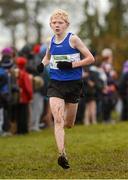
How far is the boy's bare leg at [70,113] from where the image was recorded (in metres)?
10.6

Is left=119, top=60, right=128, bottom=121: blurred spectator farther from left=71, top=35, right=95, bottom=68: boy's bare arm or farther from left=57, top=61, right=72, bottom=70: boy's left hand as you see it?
left=57, top=61, right=72, bottom=70: boy's left hand

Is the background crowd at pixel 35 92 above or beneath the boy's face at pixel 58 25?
beneath

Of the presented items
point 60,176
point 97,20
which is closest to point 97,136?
point 60,176

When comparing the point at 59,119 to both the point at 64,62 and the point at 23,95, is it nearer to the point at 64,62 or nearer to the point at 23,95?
the point at 64,62

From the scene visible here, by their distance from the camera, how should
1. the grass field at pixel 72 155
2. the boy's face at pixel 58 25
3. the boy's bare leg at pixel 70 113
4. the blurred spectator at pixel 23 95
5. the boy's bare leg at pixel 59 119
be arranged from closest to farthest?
the grass field at pixel 72 155 < the boy's bare leg at pixel 59 119 < the boy's face at pixel 58 25 < the boy's bare leg at pixel 70 113 < the blurred spectator at pixel 23 95

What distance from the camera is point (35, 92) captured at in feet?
59.9

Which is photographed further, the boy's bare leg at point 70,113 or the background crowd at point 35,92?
the background crowd at point 35,92

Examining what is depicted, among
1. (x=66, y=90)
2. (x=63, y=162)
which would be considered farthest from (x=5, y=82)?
(x=63, y=162)

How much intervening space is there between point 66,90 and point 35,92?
793 centimetres

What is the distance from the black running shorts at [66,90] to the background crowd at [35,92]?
384 cm

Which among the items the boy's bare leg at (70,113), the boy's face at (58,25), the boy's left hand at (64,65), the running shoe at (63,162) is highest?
the boy's face at (58,25)

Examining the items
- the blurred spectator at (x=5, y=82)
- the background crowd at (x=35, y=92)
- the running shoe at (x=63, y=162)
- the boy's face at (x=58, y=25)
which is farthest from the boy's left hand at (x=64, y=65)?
the blurred spectator at (x=5, y=82)

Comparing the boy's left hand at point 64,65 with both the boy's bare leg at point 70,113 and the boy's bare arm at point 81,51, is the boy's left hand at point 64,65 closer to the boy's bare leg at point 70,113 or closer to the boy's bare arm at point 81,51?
the boy's bare arm at point 81,51

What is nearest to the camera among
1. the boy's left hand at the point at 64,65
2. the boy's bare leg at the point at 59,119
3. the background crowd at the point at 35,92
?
the boy's bare leg at the point at 59,119
